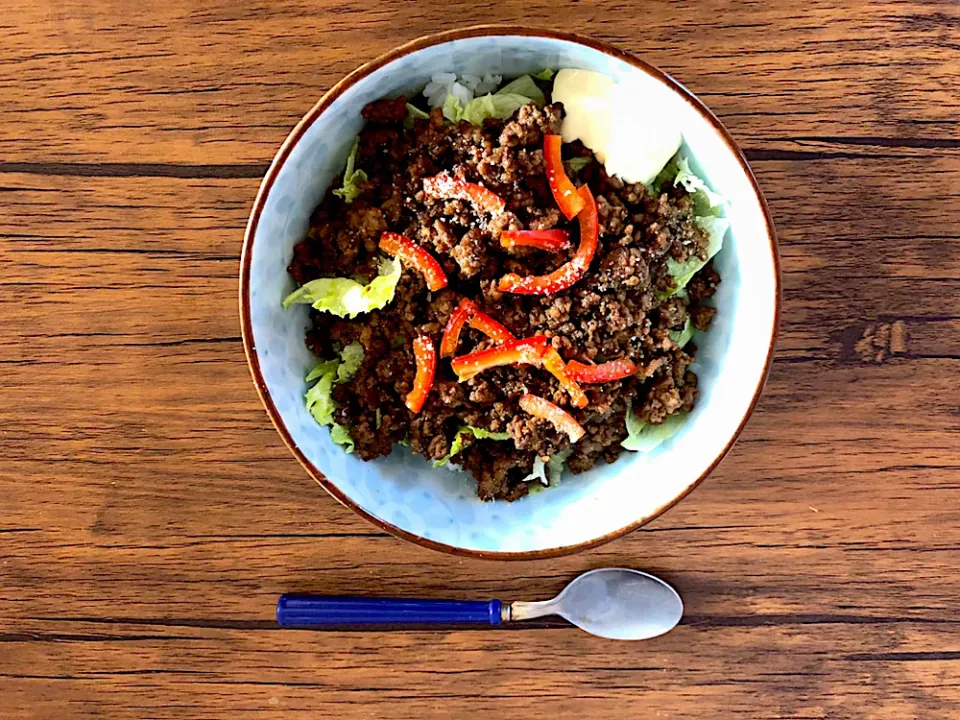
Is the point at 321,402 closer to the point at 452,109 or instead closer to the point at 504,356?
the point at 504,356

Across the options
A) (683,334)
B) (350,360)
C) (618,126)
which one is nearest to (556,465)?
(683,334)

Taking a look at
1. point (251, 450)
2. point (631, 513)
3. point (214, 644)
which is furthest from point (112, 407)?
point (631, 513)

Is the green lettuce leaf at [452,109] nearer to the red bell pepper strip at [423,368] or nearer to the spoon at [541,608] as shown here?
the red bell pepper strip at [423,368]

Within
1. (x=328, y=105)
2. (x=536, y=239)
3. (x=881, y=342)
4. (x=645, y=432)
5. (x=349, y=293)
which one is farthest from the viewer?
(x=881, y=342)

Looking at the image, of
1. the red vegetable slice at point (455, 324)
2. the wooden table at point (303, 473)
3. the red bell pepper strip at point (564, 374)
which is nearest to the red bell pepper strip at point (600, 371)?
the red bell pepper strip at point (564, 374)

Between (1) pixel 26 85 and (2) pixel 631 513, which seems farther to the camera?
(1) pixel 26 85

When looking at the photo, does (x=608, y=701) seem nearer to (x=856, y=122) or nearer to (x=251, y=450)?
(x=251, y=450)

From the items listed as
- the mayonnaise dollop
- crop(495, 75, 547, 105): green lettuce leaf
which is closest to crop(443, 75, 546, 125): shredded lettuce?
crop(495, 75, 547, 105): green lettuce leaf
